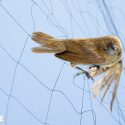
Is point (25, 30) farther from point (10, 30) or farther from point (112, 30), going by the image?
point (112, 30)

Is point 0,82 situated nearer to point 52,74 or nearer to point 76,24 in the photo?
point 52,74

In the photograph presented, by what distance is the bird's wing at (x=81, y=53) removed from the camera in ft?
1.48

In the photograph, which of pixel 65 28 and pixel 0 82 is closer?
pixel 0 82

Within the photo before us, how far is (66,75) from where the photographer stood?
529 millimetres

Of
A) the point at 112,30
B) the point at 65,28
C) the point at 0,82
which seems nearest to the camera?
the point at 0,82

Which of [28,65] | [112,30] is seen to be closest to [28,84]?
[28,65]

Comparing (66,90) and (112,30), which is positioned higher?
(112,30)

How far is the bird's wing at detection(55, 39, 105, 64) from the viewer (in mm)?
452

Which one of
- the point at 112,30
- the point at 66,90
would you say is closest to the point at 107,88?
the point at 66,90

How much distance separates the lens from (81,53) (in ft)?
1.50

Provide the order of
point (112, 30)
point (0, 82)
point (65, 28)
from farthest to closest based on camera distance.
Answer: point (112, 30)
point (65, 28)
point (0, 82)

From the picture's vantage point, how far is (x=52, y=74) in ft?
1.68

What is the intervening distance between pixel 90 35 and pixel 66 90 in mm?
117

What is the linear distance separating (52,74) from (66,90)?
0.11ft
